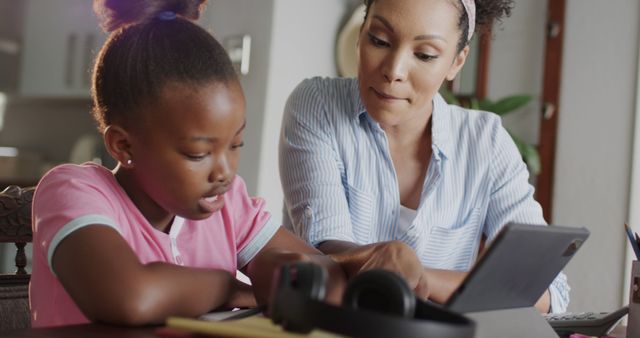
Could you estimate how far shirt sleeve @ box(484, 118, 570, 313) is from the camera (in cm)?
165

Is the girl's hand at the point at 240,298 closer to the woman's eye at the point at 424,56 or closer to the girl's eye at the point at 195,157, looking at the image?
the girl's eye at the point at 195,157

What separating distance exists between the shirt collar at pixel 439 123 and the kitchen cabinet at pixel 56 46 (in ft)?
12.4

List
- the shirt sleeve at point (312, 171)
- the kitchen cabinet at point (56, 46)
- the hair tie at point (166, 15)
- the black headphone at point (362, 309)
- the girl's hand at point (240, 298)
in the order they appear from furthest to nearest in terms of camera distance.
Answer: the kitchen cabinet at point (56, 46), the shirt sleeve at point (312, 171), the hair tie at point (166, 15), the girl's hand at point (240, 298), the black headphone at point (362, 309)

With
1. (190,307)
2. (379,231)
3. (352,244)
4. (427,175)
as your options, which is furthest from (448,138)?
(190,307)

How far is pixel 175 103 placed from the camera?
3.24ft

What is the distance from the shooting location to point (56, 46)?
5223 millimetres

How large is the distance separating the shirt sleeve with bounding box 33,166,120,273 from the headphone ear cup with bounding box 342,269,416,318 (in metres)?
0.39

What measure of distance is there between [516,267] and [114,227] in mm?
421

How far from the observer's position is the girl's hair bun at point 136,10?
45.4 inches

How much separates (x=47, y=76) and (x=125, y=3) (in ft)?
14.1

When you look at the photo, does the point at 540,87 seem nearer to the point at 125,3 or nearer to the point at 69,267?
the point at 125,3

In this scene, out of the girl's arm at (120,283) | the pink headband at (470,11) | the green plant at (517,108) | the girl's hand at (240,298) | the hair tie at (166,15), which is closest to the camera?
the girl's arm at (120,283)

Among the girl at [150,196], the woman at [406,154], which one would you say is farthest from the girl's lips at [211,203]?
the woman at [406,154]

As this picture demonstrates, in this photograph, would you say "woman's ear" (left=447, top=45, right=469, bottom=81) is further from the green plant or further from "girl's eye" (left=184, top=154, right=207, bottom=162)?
the green plant
